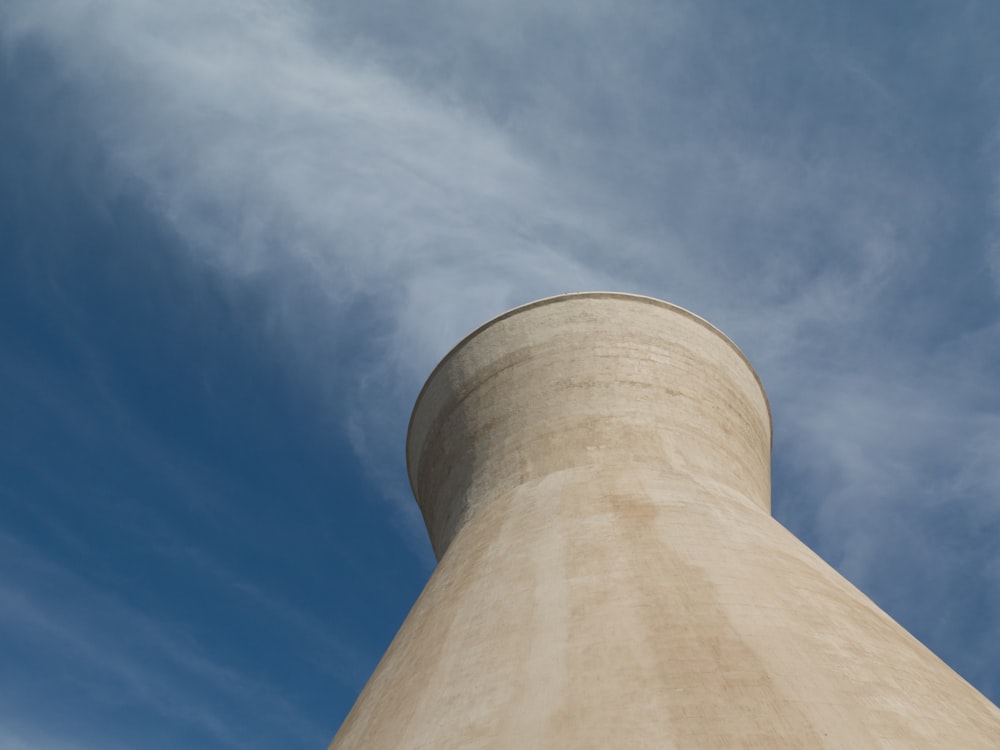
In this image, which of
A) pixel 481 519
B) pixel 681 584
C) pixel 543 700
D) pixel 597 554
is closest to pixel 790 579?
pixel 681 584

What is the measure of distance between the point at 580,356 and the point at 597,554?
2679mm

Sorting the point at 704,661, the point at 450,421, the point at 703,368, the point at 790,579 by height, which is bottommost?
the point at 704,661

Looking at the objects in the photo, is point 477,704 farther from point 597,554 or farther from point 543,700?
point 597,554

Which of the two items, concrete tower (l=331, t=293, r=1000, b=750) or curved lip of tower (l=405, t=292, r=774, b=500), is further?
curved lip of tower (l=405, t=292, r=774, b=500)

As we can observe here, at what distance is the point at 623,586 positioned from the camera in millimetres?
4547

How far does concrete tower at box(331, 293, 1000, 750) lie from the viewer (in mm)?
3635

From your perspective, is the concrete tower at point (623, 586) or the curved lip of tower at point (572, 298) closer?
the concrete tower at point (623, 586)

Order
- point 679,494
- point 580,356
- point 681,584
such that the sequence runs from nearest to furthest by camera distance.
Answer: point 681,584
point 679,494
point 580,356

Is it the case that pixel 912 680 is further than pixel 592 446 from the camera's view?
No

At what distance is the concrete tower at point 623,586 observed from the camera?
3.63 meters

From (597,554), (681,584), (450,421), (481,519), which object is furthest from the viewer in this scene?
(450,421)

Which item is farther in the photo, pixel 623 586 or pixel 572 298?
pixel 572 298

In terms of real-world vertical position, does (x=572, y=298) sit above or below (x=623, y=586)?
above

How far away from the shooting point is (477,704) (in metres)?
4.00
